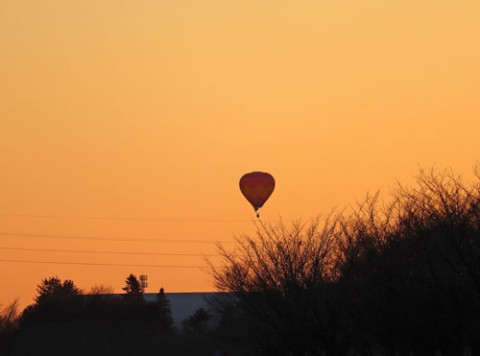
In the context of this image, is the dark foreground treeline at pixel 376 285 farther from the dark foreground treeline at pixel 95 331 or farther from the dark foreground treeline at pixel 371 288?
the dark foreground treeline at pixel 95 331

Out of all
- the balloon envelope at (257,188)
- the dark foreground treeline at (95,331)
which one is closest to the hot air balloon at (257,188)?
the balloon envelope at (257,188)

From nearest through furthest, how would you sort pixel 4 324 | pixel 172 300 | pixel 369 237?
pixel 369 237, pixel 4 324, pixel 172 300

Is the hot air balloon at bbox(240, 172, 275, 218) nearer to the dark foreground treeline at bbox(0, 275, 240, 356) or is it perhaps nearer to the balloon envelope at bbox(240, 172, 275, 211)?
the balloon envelope at bbox(240, 172, 275, 211)

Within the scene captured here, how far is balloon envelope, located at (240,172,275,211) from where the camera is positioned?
6169cm

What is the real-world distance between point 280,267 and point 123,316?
1851 inches

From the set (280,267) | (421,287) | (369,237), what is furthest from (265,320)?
(421,287)

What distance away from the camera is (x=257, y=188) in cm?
6181

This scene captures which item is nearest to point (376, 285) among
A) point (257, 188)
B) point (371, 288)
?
point (371, 288)

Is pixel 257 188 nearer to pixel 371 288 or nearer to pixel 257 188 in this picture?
pixel 257 188

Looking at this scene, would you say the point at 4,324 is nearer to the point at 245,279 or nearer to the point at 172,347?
the point at 172,347

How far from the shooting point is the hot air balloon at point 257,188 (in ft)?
202

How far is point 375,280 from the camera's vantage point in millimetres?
36438

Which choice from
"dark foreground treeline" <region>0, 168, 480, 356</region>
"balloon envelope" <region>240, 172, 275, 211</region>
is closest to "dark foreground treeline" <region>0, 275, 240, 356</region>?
"dark foreground treeline" <region>0, 168, 480, 356</region>

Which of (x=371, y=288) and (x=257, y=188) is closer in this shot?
(x=371, y=288)
